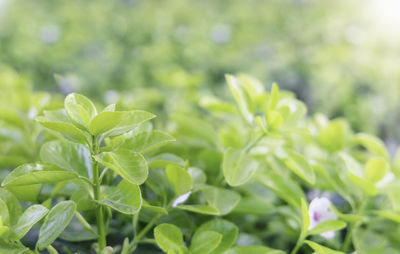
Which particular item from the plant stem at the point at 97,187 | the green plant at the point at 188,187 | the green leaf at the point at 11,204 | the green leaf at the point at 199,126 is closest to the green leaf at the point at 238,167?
the green plant at the point at 188,187

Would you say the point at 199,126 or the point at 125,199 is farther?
the point at 199,126

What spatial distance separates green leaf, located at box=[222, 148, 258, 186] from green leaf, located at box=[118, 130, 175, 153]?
137mm

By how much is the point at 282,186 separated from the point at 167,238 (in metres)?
0.29

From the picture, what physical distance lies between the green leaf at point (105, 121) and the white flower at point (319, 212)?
1.31 ft

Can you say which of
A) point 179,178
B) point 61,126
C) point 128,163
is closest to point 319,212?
point 179,178

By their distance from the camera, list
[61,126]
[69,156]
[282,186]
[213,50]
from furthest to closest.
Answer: [213,50] → [282,186] → [69,156] → [61,126]

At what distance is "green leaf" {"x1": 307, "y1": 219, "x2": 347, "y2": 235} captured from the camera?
724mm

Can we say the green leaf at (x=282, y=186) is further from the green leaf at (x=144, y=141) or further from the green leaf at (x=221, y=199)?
the green leaf at (x=144, y=141)

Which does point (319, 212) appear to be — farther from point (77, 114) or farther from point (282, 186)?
point (77, 114)

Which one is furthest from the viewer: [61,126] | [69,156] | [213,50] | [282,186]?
[213,50]

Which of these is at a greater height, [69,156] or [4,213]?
[69,156]

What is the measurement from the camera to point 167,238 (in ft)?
2.17

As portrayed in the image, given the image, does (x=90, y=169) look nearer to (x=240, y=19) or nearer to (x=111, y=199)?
(x=111, y=199)

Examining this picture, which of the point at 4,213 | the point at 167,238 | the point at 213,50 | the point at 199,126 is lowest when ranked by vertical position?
the point at 4,213
